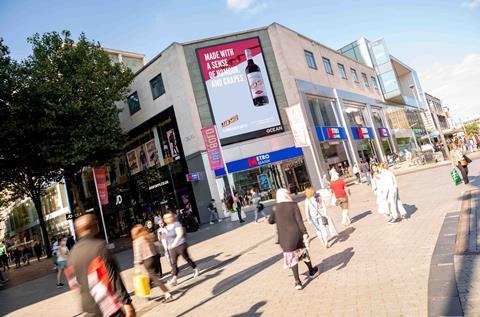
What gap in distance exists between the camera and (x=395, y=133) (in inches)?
1813

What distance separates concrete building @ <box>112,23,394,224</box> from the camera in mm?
25938

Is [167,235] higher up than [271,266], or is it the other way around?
[167,235]

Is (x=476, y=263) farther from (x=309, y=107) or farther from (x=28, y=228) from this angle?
(x=28, y=228)

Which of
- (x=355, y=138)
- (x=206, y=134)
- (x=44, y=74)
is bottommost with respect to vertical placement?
(x=355, y=138)

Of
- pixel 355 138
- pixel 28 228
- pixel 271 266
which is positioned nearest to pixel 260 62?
pixel 355 138

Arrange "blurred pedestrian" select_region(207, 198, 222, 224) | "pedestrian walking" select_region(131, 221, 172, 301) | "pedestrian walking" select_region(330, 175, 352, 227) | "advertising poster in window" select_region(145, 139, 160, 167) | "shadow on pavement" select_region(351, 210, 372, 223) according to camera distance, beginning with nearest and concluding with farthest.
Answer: "pedestrian walking" select_region(131, 221, 172, 301), "pedestrian walking" select_region(330, 175, 352, 227), "shadow on pavement" select_region(351, 210, 372, 223), "blurred pedestrian" select_region(207, 198, 222, 224), "advertising poster in window" select_region(145, 139, 160, 167)

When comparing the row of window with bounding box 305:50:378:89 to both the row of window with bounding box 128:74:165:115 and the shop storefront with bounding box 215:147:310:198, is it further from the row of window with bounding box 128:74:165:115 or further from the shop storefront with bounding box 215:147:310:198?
the row of window with bounding box 128:74:165:115

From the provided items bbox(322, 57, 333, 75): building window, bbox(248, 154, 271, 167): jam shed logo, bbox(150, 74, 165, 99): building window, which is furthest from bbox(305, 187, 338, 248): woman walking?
bbox(322, 57, 333, 75): building window

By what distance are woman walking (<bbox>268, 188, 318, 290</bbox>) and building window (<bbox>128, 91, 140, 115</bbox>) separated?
26710 millimetres

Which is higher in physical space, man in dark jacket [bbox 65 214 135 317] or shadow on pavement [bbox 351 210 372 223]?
man in dark jacket [bbox 65 214 135 317]

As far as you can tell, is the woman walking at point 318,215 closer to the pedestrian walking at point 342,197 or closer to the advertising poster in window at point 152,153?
the pedestrian walking at point 342,197

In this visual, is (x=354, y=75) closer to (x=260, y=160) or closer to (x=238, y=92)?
(x=238, y=92)

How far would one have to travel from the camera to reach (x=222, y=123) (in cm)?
2617

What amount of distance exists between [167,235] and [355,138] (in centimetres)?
3006
